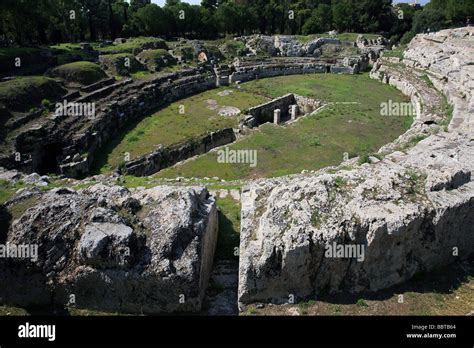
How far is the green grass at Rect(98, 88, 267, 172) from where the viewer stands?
29.0 metres

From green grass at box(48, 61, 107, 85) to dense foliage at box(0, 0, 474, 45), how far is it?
12.4 metres

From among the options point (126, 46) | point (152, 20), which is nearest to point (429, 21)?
point (152, 20)

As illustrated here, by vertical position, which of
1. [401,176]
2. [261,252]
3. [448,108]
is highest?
[448,108]

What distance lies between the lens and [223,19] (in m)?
71.8

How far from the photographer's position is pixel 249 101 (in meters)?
40.6

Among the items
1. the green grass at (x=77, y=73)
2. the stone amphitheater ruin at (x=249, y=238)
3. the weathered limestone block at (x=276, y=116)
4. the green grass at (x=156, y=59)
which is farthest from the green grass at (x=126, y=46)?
the stone amphitheater ruin at (x=249, y=238)

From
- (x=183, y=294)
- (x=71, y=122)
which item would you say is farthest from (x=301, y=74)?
(x=183, y=294)

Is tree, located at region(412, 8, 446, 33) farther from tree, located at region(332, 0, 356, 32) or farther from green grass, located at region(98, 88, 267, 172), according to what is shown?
green grass, located at region(98, 88, 267, 172)

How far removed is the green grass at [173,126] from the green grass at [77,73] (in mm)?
7576

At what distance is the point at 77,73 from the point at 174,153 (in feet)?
54.0

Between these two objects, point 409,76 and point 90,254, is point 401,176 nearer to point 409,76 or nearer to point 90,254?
point 90,254

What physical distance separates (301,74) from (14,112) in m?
36.2

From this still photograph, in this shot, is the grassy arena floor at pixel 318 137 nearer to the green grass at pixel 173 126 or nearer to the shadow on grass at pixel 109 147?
the green grass at pixel 173 126

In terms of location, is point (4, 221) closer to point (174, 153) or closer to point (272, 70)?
point (174, 153)
